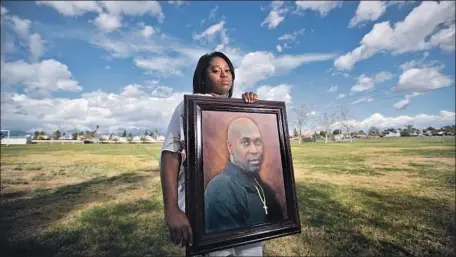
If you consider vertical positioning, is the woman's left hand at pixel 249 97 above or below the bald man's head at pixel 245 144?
above

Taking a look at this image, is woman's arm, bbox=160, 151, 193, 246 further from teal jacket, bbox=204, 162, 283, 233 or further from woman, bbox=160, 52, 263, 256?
teal jacket, bbox=204, 162, 283, 233

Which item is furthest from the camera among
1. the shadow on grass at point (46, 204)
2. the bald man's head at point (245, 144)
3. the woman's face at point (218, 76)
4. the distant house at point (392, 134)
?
the distant house at point (392, 134)

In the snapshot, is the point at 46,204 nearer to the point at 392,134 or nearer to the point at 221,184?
the point at 221,184

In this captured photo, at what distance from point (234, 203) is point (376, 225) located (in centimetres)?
460

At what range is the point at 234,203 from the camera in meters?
1.75

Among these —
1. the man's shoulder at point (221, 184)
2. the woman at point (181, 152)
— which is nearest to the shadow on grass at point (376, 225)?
the man's shoulder at point (221, 184)

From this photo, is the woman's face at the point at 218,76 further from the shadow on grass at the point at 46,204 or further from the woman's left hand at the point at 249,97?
the shadow on grass at the point at 46,204

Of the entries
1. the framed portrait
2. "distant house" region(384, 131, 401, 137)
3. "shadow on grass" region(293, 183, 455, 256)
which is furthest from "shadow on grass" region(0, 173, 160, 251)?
"distant house" region(384, 131, 401, 137)

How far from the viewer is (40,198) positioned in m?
7.55

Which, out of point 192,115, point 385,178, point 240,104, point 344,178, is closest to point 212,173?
point 192,115

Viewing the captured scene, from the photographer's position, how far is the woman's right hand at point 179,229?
1.46 metres

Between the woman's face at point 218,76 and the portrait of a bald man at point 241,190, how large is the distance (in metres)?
0.29

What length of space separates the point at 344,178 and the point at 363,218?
5777 mm

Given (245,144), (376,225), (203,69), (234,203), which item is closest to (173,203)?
(234,203)
